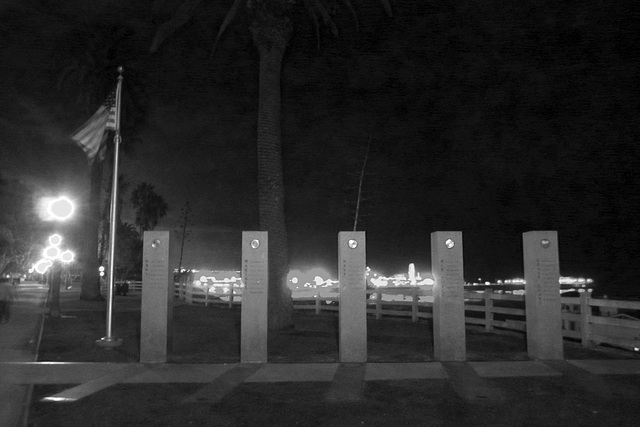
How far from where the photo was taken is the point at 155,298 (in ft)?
38.9

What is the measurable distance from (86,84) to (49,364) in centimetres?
2741

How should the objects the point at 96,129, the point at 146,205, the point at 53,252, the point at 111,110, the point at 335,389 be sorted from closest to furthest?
1. the point at 335,389
2. the point at 96,129
3. the point at 111,110
4. the point at 53,252
5. the point at 146,205

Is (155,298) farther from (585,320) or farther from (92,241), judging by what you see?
(92,241)

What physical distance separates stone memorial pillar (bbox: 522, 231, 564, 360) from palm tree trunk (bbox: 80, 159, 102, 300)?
31.3 m

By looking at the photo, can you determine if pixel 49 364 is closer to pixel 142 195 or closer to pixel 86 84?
pixel 86 84

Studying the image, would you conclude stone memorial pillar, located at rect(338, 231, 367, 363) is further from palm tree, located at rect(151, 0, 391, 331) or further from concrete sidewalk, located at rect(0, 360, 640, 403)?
palm tree, located at rect(151, 0, 391, 331)

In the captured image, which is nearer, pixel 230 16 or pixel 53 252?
pixel 230 16

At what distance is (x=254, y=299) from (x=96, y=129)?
6186mm

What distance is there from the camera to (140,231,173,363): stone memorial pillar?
462 inches

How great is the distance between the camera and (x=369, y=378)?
9.80 m

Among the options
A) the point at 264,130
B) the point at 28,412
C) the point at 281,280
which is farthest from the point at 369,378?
the point at 264,130

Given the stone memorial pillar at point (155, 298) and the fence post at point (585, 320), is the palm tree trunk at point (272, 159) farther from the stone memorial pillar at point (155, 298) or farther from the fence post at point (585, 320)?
the fence post at point (585, 320)

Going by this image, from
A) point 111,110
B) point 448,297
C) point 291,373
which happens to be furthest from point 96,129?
point 448,297

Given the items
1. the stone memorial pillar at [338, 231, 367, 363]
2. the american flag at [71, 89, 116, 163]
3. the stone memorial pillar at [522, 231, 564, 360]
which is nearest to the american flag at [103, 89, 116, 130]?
the american flag at [71, 89, 116, 163]
